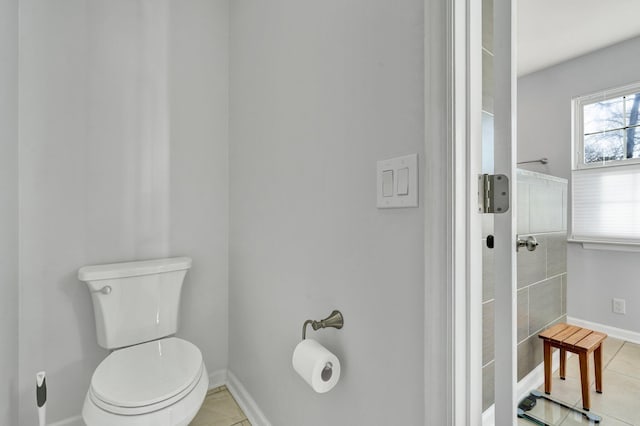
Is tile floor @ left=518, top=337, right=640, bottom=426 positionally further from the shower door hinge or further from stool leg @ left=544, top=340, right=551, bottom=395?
the shower door hinge

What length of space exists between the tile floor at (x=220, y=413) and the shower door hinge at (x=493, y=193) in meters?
1.49

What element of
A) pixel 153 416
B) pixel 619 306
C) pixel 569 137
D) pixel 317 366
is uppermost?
pixel 569 137

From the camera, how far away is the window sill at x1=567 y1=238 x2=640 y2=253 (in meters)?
2.32

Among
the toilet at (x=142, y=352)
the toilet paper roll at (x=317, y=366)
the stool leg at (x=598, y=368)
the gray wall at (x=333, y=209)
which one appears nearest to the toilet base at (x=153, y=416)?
the toilet at (x=142, y=352)

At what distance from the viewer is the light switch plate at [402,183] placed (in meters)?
0.68

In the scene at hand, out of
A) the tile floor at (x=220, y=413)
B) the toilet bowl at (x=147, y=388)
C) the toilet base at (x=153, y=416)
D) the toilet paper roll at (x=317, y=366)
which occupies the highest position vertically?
the toilet paper roll at (x=317, y=366)

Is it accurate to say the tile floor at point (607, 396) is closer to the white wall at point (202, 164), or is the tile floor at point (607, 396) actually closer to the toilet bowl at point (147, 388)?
the toilet bowl at point (147, 388)

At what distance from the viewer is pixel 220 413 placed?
1514 mm

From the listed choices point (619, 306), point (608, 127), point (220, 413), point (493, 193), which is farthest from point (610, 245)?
point (220, 413)

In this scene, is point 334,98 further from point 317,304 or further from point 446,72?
point 317,304

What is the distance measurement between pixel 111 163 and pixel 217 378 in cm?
134

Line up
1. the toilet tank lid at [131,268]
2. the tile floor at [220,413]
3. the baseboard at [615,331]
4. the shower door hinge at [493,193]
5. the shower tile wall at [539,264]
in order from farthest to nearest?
1. the baseboard at [615,331]
2. the shower tile wall at [539,264]
3. the tile floor at [220,413]
4. the toilet tank lid at [131,268]
5. the shower door hinge at [493,193]

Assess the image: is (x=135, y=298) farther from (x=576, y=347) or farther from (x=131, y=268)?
(x=576, y=347)

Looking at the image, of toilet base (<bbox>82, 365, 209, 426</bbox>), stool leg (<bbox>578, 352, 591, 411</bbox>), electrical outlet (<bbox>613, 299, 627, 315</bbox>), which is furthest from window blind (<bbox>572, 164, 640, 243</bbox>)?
toilet base (<bbox>82, 365, 209, 426</bbox>)
